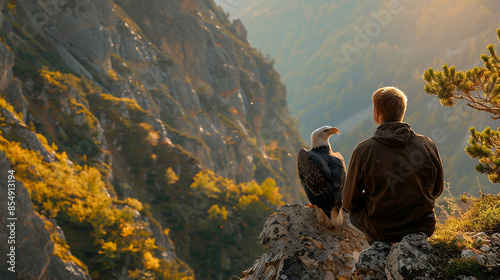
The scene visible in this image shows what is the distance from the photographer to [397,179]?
13.0 feet

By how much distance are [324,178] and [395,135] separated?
307 centimetres

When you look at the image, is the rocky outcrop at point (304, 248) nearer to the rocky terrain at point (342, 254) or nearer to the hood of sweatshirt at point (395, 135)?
the rocky terrain at point (342, 254)

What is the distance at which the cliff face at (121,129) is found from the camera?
28609 millimetres

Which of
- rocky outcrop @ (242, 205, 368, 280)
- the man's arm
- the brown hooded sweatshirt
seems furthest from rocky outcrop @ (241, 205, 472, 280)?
the man's arm

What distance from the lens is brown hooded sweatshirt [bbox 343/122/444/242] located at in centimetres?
397

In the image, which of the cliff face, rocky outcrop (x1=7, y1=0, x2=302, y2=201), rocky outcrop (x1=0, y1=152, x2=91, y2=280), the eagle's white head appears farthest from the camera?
rocky outcrop (x1=7, y1=0, x2=302, y2=201)

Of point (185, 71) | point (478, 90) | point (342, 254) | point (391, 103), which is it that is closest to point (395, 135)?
point (391, 103)

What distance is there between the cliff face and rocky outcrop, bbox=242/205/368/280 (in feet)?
72.2

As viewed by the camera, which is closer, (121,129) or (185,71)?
(121,129)

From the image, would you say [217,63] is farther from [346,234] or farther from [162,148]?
[346,234]

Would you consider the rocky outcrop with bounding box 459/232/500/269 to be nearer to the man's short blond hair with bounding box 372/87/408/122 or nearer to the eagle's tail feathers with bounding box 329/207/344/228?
the man's short blond hair with bounding box 372/87/408/122

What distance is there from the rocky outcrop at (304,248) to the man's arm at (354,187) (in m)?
1.95

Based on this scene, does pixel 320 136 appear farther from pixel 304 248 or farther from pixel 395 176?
pixel 395 176

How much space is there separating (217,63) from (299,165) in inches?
4071
